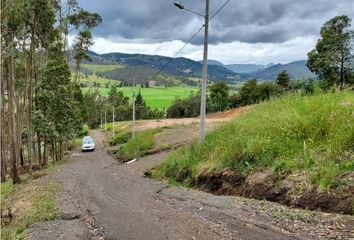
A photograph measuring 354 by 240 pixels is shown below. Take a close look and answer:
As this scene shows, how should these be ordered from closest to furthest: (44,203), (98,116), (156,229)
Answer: (156,229), (44,203), (98,116)

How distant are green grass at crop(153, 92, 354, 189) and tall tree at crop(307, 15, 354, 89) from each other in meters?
32.7

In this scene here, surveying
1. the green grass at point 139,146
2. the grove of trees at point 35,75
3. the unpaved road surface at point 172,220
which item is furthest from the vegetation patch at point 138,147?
the unpaved road surface at point 172,220

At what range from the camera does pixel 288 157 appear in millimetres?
12219

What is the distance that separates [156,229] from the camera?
9422mm

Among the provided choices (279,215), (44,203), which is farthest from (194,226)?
(44,203)

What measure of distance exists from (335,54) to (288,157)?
132 ft

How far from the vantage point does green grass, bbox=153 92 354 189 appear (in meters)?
11.0

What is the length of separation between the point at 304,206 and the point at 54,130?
99.2ft

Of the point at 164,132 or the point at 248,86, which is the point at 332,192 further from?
the point at 248,86

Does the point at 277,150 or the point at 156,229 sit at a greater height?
the point at 277,150

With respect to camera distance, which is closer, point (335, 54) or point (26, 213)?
point (26, 213)

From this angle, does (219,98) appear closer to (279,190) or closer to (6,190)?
(6,190)

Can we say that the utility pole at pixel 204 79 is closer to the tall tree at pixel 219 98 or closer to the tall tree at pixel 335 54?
the tall tree at pixel 335 54

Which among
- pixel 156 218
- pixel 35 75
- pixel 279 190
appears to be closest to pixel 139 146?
pixel 35 75
